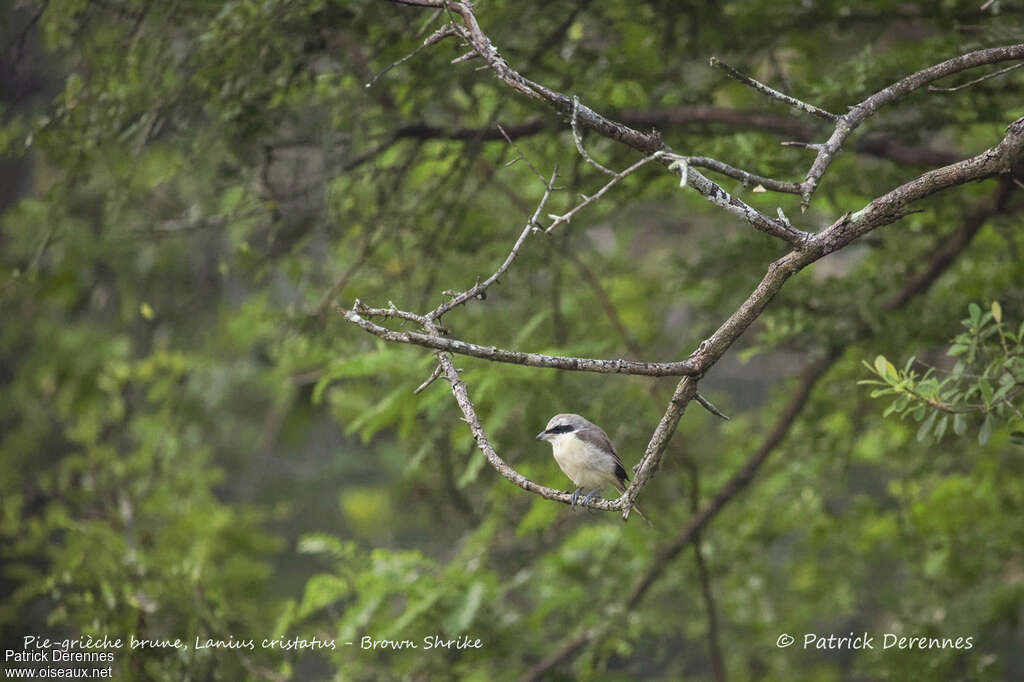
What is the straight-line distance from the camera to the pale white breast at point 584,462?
3.84m

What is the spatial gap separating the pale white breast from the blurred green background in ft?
3.57

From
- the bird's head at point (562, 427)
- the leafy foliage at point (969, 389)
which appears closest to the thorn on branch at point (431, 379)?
the bird's head at point (562, 427)

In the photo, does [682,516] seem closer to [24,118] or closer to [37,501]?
[24,118]

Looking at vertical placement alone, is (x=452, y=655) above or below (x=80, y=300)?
below

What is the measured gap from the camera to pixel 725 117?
4.88 meters

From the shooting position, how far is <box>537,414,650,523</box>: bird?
12.6ft

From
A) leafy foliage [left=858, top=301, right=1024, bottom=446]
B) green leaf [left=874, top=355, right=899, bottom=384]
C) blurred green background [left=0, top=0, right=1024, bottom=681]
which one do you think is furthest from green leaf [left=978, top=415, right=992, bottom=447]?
blurred green background [left=0, top=0, right=1024, bottom=681]

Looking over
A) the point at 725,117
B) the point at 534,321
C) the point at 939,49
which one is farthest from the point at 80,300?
the point at 939,49

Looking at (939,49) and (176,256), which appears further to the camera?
(176,256)

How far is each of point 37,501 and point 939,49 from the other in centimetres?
785

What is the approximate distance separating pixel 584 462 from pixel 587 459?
0.7 inches

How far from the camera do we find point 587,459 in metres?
3.84

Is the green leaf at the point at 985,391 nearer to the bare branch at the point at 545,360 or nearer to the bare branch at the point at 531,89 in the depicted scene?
the bare branch at the point at 545,360

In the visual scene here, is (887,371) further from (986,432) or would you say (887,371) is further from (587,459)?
(587,459)
